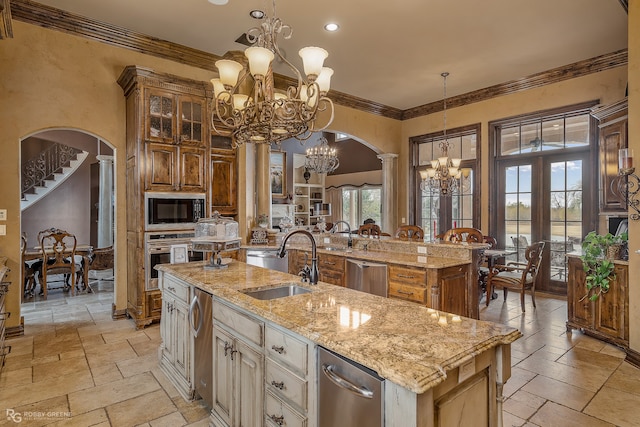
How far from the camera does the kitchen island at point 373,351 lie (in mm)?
1146

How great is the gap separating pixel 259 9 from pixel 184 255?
303cm

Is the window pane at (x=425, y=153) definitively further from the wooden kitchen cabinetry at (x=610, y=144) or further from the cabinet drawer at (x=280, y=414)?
the cabinet drawer at (x=280, y=414)

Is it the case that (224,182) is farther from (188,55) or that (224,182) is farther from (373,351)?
(373,351)

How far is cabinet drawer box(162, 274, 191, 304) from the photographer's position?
259 centimetres

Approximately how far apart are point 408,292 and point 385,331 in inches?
84.0

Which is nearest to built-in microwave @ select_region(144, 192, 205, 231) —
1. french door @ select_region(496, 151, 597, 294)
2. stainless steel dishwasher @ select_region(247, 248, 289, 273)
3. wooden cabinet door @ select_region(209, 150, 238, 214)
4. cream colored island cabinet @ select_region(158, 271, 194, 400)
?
wooden cabinet door @ select_region(209, 150, 238, 214)

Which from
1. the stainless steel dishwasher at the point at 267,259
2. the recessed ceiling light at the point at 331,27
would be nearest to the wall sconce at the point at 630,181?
the recessed ceiling light at the point at 331,27

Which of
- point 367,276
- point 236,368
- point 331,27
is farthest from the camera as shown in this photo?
→ point 331,27

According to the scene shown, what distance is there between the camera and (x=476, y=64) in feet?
18.0

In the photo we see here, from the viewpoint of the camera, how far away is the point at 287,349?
159cm

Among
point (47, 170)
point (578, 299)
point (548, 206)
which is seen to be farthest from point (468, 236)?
point (47, 170)

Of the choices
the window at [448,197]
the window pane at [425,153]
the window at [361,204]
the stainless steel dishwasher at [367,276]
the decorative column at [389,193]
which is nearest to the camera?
the stainless steel dishwasher at [367,276]

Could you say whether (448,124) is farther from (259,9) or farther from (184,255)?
(184,255)

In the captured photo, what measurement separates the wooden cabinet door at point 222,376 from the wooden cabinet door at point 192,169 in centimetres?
273
